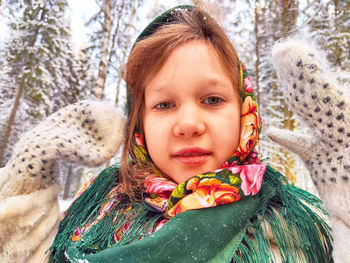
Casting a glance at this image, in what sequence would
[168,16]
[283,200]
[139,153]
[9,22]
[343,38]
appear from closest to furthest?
[283,200] < [139,153] < [168,16] < [343,38] < [9,22]

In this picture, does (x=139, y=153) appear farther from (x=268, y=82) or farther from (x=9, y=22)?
(x=9, y=22)

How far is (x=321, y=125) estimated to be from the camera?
1181 mm

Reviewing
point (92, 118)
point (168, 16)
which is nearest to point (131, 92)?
point (92, 118)

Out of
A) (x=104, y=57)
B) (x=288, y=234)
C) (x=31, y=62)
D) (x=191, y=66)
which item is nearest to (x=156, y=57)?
(x=191, y=66)

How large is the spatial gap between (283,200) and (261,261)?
322mm

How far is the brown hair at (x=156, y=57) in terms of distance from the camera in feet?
4.46

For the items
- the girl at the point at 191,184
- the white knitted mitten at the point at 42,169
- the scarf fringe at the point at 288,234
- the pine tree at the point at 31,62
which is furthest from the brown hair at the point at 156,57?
the pine tree at the point at 31,62

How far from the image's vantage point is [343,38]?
17.7 feet

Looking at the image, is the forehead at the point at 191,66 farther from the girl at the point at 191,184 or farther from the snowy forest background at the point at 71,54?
the snowy forest background at the point at 71,54

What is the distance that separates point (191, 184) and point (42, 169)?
825 mm

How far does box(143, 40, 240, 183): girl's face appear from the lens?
3.92 ft

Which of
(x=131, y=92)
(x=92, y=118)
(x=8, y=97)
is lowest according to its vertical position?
(x=8, y=97)

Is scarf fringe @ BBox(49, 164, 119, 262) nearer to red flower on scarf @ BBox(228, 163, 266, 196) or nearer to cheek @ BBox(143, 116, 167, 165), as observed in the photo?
cheek @ BBox(143, 116, 167, 165)

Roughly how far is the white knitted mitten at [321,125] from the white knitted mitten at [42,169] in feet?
3.29
